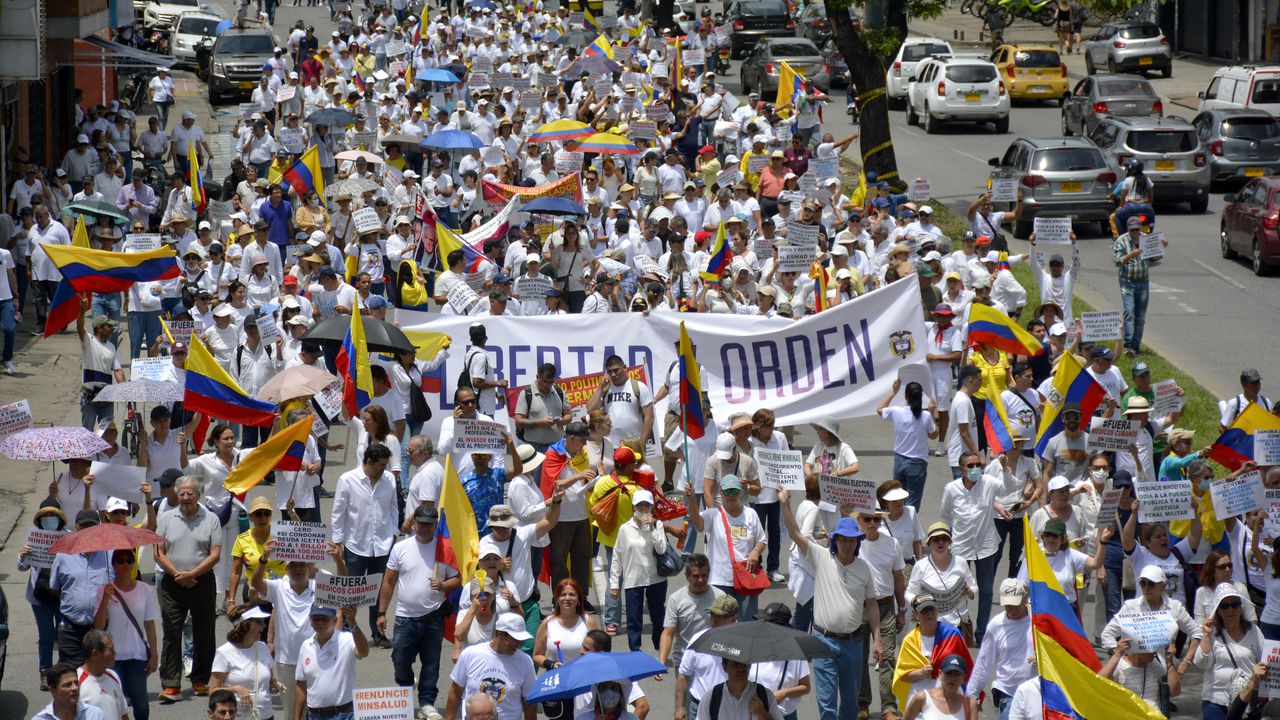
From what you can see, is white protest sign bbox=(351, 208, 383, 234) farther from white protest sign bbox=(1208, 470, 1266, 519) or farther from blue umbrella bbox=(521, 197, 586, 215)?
white protest sign bbox=(1208, 470, 1266, 519)

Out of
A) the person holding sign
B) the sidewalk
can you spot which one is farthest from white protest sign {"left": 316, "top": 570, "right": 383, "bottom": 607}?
the sidewalk

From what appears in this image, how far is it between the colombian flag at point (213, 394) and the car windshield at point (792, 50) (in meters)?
29.5

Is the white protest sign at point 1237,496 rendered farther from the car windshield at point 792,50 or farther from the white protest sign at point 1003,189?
the car windshield at point 792,50

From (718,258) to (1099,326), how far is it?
4.36 metres

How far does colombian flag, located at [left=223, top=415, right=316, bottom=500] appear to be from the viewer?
1300 cm

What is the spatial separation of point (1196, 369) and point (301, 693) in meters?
14.0

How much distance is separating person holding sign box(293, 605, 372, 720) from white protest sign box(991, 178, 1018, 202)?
14251 millimetres

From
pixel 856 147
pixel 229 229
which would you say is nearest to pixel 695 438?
pixel 229 229

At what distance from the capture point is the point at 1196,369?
70.2ft

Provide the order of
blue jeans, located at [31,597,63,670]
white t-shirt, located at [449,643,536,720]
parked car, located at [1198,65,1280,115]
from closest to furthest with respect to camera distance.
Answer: white t-shirt, located at [449,643,536,720] < blue jeans, located at [31,597,63,670] < parked car, located at [1198,65,1280,115]

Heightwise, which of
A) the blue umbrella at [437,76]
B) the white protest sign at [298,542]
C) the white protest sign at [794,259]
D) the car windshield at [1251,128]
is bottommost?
the white protest sign at [298,542]

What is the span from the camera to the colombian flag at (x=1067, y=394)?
14.9 m

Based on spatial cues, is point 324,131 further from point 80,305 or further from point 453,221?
point 80,305

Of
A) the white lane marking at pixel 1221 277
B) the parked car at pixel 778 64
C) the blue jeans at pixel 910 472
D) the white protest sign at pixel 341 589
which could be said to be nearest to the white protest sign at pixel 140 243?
the blue jeans at pixel 910 472
